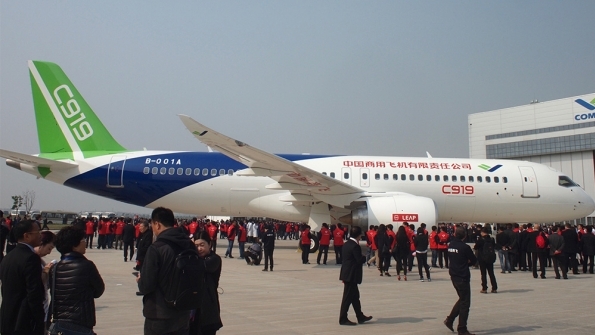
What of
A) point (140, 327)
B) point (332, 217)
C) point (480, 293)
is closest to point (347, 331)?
point (140, 327)

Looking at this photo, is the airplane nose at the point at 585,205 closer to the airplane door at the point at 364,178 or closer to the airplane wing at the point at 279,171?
the airplane door at the point at 364,178

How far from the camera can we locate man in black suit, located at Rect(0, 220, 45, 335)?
397 cm

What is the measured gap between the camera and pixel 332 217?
19.5 m

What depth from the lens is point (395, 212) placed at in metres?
16.7

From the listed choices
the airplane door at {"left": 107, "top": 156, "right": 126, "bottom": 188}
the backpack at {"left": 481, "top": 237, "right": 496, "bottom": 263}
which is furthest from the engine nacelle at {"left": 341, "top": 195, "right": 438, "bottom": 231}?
the airplane door at {"left": 107, "top": 156, "right": 126, "bottom": 188}

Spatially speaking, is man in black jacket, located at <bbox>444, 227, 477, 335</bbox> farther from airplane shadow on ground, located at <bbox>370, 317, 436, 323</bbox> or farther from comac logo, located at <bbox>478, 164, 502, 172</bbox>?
comac logo, located at <bbox>478, 164, 502, 172</bbox>

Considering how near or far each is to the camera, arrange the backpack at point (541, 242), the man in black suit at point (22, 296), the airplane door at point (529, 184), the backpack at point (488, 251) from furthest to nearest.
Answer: the airplane door at point (529, 184) < the backpack at point (541, 242) < the backpack at point (488, 251) < the man in black suit at point (22, 296)

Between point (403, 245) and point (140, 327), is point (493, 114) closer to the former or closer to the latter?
point (403, 245)

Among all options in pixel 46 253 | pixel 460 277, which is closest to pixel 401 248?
pixel 460 277

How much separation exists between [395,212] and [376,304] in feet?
25.4

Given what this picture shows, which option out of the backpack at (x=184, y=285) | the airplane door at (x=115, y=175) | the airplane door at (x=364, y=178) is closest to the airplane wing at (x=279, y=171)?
the airplane door at (x=364, y=178)

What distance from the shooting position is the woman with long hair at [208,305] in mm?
4539

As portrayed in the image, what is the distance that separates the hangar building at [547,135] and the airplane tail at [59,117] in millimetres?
43226

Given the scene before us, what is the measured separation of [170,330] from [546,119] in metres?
53.5
